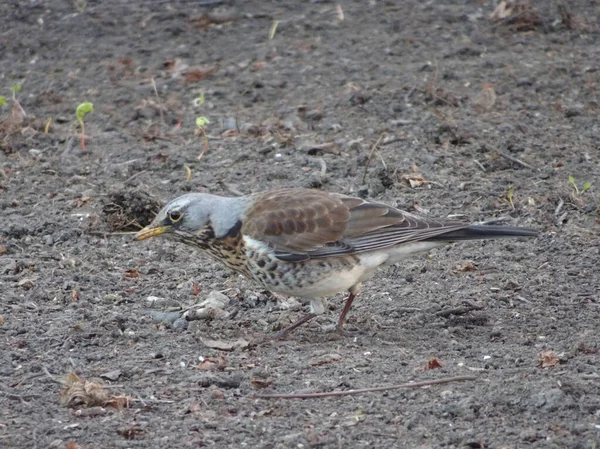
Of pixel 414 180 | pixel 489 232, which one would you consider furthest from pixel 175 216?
pixel 414 180

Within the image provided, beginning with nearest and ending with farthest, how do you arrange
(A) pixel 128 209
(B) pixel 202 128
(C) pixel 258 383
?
(C) pixel 258 383, (A) pixel 128 209, (B) pixel 202 128

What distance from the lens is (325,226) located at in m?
6.88

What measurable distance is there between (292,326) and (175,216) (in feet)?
A: 3.53

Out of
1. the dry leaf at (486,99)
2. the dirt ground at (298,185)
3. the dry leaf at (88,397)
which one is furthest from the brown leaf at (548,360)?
the dry leaf at (486,99)

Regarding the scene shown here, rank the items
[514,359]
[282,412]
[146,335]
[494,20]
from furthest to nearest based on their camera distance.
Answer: [494,20]
[146,335]
[514,359]
[282,412]

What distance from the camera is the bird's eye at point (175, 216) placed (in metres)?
7.01

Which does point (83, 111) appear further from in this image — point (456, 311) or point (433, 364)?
point (433, 364)

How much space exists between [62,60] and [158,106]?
183cm

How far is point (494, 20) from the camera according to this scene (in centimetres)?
1241

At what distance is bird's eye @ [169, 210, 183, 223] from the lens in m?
7.01

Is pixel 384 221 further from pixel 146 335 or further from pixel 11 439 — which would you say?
pixel 11 439

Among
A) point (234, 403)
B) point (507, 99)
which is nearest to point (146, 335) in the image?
point (234, 403)

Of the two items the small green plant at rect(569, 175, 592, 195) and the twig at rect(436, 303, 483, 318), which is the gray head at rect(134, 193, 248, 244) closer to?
the twig at rect(436, 303, 483, 318)

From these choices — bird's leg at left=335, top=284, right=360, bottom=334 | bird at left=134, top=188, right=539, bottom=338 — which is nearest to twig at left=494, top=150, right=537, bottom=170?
bird at left=134, top=188, right=539, bottom=338
